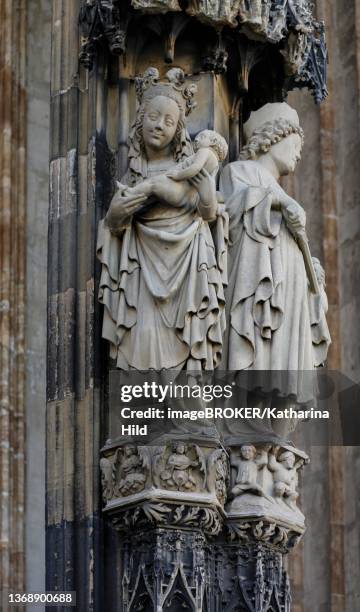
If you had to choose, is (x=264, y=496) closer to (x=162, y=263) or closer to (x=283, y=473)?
(x=283, y=473)

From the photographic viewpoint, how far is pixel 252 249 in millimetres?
11711

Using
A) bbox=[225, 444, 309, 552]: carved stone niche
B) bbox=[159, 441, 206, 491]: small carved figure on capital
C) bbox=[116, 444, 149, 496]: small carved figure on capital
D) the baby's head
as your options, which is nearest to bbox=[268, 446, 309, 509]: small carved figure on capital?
bbox=[225, 444, 309, 552]: carved stone niche

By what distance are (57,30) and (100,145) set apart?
84cm

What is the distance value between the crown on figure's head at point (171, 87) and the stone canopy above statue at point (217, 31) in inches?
4.4

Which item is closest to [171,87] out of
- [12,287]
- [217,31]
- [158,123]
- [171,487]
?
[158,123]

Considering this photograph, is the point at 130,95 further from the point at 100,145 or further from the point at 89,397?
the point at 89,397

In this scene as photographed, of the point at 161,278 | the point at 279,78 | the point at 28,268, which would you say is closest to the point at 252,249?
the point at 161,278

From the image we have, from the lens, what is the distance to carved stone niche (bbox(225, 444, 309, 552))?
11391mm

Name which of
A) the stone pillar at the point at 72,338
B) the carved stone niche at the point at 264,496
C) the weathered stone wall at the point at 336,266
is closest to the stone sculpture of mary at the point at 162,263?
the stone pillar at the point at 72,338

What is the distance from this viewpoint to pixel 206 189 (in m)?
11.6

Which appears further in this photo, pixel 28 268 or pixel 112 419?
pixel 28 268

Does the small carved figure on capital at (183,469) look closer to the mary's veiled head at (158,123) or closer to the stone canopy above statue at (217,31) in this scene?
the mary's veiled head at (158,123)

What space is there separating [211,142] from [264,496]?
1823 millimetres

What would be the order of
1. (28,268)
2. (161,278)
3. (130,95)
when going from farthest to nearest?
1. (28,268)
2. (130,95)
3. (161,278)
